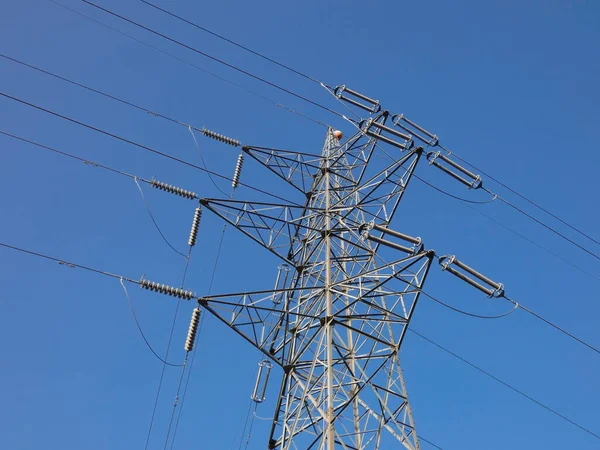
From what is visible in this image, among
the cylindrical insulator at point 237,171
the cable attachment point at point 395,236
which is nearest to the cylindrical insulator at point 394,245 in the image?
the cable attachment point at point 395,236

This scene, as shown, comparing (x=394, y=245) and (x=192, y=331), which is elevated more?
(x=394, y=245)

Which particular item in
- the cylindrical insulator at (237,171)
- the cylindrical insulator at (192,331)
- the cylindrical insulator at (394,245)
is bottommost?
the cylindrical insulator at (192,331)

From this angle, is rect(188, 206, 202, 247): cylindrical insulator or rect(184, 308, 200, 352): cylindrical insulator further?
rect(188, 206, 202, 247): cylindrical insulator

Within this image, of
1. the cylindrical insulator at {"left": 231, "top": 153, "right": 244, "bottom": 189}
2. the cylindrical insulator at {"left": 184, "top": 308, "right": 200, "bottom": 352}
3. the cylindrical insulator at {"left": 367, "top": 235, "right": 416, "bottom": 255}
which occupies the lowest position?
the cylindrical insulator at {"left": 184, "top": 308, "right": 200, "bottom": 352}

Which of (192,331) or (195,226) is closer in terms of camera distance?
(192,331)

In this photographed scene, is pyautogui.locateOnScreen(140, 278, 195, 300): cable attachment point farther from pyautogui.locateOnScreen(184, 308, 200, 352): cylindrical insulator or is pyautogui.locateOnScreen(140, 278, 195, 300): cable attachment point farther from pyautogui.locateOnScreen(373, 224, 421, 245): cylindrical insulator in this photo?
pyautogui.locateOnScreen(373, 224, 421, 245): cylindrical insulator

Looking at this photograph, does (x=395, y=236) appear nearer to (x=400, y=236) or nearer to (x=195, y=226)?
(x=400, y=236)

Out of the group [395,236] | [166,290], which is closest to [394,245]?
[395,236]

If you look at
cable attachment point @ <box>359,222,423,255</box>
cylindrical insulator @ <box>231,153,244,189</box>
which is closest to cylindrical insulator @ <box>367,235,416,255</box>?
cable attachment point @ <box>359,222,423,255</box>

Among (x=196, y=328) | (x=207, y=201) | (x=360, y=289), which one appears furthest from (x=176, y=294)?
(x=360, y=289)

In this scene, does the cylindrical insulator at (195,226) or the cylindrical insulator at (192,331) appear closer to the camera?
the cylindrical insulator at (192,331)

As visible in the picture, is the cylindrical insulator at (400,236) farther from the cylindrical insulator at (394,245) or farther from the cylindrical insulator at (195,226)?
the cylindrical insulator at (195,226)

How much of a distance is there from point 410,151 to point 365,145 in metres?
3.50

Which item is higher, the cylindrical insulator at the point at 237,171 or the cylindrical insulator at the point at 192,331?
the cylindrical insulator at the point at 237,171
